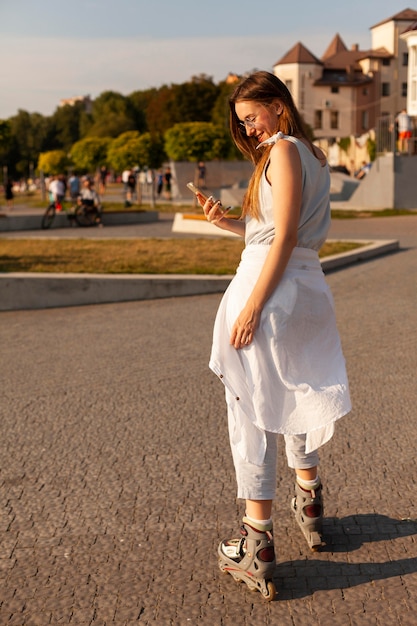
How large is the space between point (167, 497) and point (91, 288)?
6.93m

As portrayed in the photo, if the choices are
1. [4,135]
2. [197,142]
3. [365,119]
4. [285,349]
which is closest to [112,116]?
[365,119]

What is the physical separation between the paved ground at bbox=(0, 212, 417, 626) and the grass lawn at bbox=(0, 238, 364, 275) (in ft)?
15.9

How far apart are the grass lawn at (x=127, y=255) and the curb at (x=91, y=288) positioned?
875 mm

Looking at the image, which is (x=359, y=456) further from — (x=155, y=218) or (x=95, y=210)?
(x=155, y=218)

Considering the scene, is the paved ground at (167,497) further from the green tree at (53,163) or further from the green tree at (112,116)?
the green tree at (112,116)

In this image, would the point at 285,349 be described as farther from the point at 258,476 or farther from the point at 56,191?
the point at 56,191

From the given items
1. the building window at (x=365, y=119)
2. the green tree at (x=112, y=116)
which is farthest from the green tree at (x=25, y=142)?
the building window at (x=365, y=119)

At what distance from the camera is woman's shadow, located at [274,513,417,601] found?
328 cm

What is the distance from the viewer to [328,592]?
321 cm

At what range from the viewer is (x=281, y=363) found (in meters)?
3.24

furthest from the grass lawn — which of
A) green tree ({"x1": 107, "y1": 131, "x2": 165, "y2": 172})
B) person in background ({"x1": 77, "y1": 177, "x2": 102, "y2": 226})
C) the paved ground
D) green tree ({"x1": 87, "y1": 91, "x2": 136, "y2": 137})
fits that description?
green tree ({"x1": 87, "y1": 91, "x2": 136, "y2": 137})

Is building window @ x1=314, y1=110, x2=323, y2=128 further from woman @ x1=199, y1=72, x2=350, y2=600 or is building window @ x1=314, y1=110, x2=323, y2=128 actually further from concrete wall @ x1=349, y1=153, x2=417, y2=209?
woman @ x1=199, y1=72, x2=350, y2=600

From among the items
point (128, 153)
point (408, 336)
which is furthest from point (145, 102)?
point (408, 336)

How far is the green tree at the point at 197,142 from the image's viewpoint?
45844mm
